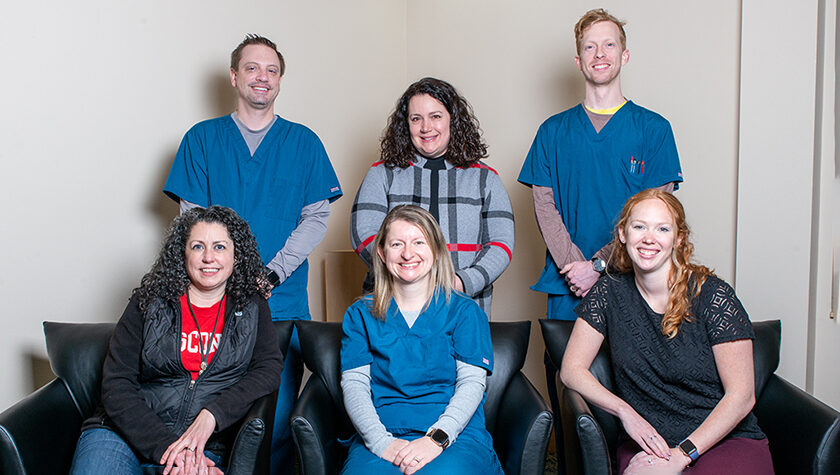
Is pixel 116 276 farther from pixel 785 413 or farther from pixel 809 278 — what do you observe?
pixel 809 278

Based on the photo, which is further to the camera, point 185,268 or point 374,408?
point 185,268

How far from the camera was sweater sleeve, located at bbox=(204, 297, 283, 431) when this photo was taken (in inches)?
74.2

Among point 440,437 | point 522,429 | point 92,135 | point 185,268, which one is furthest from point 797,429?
point 92,135

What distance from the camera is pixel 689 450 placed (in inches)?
68.9

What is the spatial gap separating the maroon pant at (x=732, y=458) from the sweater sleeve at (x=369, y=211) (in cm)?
103

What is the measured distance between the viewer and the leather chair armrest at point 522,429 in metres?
1.75

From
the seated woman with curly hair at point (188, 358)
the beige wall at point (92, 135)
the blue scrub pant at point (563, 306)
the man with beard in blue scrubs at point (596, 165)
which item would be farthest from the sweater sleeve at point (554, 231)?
the beige wall at point (92, 135)

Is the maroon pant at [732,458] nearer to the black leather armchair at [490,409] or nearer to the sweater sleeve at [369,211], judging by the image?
the black leather armchair at [490,409]

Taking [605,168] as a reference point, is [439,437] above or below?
below

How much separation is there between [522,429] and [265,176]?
128cm

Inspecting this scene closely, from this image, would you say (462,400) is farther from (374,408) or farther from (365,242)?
(365,242)

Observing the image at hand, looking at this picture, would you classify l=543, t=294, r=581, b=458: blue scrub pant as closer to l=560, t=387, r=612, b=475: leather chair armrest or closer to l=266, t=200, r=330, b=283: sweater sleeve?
l=560, t=387, r=612, b=475: leather chair armrest

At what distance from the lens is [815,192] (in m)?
2.70

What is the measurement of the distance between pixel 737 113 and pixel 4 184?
110 inches
